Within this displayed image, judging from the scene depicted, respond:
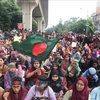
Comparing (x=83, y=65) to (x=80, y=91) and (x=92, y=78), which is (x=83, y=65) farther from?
(x=80, y=91)

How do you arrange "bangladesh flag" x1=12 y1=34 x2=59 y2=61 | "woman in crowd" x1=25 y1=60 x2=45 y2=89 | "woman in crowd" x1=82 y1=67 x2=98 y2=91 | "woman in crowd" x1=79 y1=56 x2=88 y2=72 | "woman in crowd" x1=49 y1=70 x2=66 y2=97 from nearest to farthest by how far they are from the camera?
1. "woman in crowd" x1=25 y1=60 x2=45 y2=89
2. "woman in crowd" x1=49 y1=70 x2=66 y2=97
3. "bangladesh flag" x1=12 y1=34 x2=59 y2=61
4. "woman in crowd" x1=82 y1=67 x2=98 y2=91
5. "woman in crowd" x1=79 y1=56 x2=88 y2=72

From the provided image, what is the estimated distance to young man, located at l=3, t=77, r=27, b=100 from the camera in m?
4.84

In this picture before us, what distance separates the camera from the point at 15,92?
192 inches

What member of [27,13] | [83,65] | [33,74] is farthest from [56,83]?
[27,13]

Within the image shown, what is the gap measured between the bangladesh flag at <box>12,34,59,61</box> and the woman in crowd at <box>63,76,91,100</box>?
62.0 inches

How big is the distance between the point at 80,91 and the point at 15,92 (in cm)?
Result: 111

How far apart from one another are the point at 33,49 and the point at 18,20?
46.6 m

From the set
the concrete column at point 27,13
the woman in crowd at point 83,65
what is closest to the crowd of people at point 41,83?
the woman in crowd at point 83,65

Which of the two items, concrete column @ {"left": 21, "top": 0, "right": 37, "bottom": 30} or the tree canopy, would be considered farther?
the tree canopy

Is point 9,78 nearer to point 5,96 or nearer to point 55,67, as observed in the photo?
point 5,96

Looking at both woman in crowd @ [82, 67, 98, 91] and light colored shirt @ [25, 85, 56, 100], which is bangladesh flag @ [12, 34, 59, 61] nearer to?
woman in crowd @ [82, 67, 98, 91]

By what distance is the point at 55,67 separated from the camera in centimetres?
726

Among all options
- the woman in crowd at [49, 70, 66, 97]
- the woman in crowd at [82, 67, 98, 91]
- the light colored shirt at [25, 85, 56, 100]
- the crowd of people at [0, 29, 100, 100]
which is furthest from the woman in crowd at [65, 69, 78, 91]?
the light colored shirt at [25, 85, 56, 100]

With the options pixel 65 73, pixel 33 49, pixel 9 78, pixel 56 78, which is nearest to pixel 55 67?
pixel 65 73
